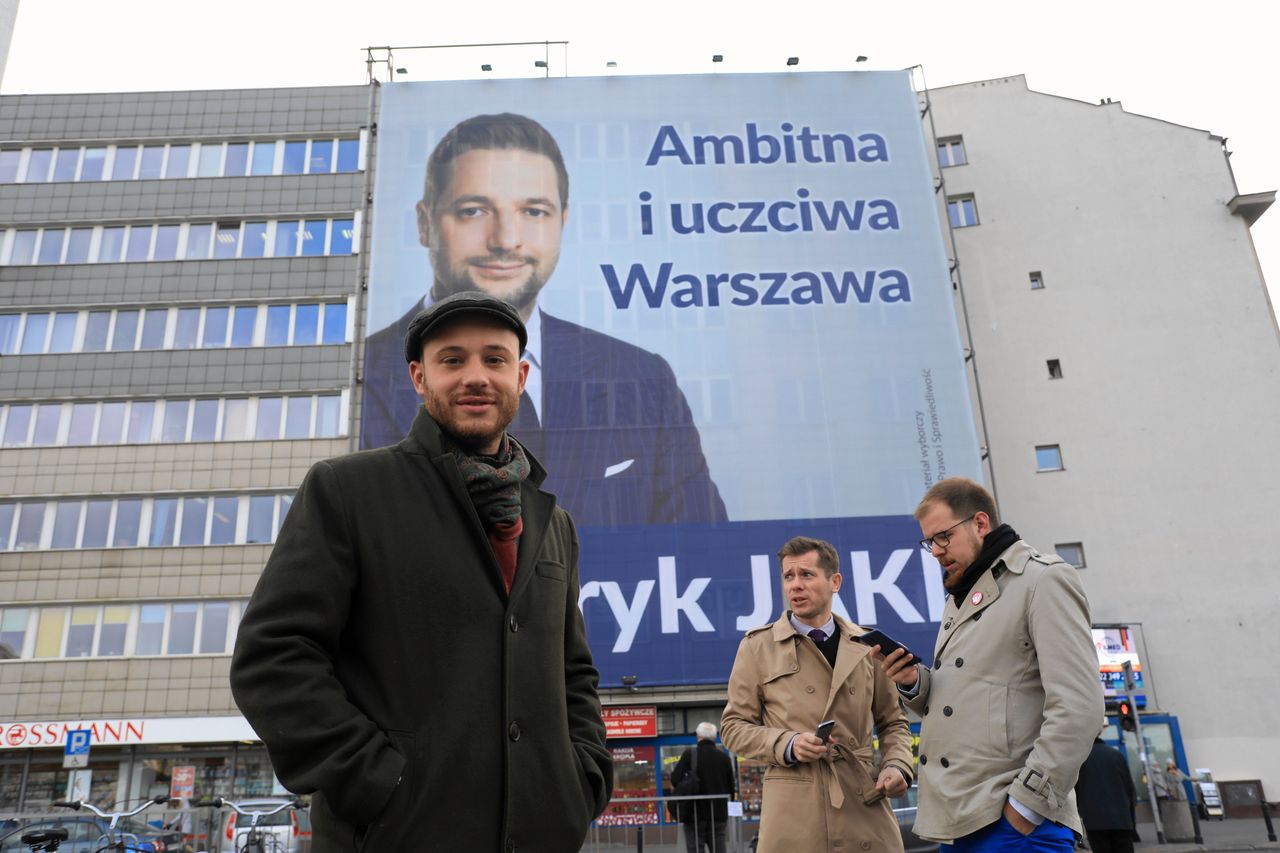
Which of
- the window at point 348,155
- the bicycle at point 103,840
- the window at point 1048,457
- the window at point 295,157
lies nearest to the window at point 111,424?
the window at point 295,157

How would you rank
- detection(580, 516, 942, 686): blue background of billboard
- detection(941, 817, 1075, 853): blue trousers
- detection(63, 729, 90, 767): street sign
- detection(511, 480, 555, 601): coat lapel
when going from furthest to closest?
detection(580, 516, 942, 686): blue background of billboard
detection(63, 729, 90, 767): street sign
detection(941, 817, 1075, 853): blue trousers
detection(511, 480, 555, 601): coat lapel

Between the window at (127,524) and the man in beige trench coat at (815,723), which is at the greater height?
the window at (127,524)

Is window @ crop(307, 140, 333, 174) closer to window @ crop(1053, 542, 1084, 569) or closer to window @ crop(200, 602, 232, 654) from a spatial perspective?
window @ crop(200, 602, 232, 654)

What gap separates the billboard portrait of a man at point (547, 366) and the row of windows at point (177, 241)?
3.50m

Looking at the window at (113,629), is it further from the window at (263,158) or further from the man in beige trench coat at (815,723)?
the man in beige trench coat at (815,723)

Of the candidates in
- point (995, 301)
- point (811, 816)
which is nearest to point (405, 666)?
point (811, 816)

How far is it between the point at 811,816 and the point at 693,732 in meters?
23.8

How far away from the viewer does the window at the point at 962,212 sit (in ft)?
114

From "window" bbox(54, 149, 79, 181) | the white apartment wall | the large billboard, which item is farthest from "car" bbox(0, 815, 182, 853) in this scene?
"window" bbox(54, 149, 79, 181)

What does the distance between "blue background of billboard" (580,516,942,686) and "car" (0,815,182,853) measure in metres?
16.8

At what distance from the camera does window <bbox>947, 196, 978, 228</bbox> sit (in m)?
34.8

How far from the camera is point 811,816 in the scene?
4.13m

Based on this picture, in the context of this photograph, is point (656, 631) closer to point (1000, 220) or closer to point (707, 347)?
point (707, 347)

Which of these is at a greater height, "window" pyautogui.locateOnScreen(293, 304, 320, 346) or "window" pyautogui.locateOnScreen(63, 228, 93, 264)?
"window" pyautogui.locateOnScreen(63, 228, 93, 264)
